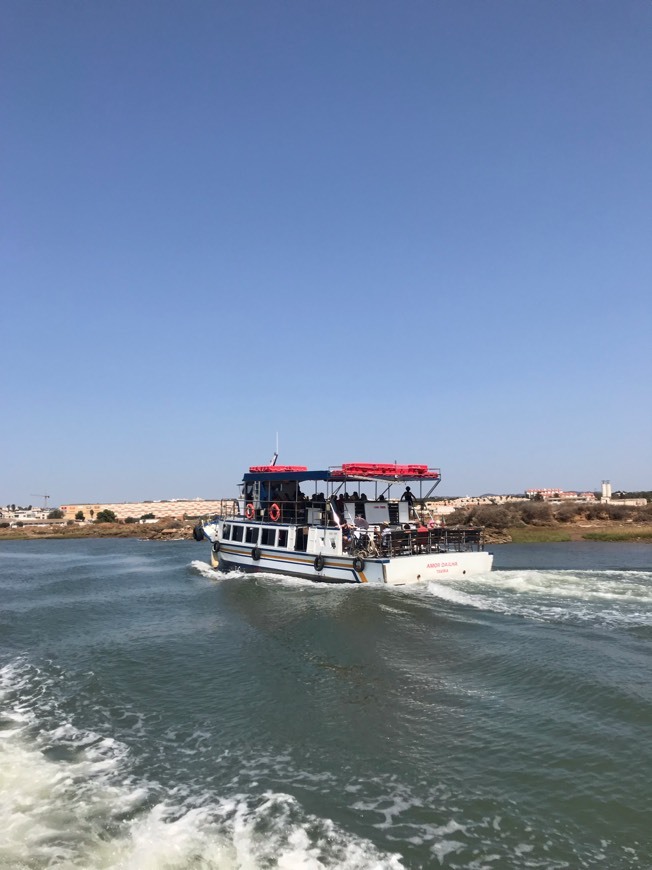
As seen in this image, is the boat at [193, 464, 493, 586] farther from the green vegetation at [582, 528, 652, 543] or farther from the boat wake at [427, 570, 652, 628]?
the green vegetation at [582, 528, 652, 543]

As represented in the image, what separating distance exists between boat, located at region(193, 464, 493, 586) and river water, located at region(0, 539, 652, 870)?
4.72 meters

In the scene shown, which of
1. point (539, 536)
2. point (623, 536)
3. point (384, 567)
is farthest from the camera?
point (539, 536)

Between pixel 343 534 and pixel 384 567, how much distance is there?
12.8ft

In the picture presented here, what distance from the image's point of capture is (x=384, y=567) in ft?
89.7

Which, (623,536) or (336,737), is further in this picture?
(623,536)

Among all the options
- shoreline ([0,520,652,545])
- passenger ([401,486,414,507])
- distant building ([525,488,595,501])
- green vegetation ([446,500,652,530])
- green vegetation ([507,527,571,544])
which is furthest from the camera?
distant building ([525,488,595,501])

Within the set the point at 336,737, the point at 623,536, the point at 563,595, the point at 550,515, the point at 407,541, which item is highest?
the point at 407,541

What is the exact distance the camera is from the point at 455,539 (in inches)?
1200

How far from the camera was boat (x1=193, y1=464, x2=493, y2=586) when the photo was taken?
2856 cm

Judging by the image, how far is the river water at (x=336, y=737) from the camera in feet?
26.3

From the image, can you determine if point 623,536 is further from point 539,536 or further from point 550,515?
point 550,515

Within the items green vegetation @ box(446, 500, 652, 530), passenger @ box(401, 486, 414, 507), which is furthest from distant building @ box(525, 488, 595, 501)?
passenger @ box(401, 486, 414, 507)

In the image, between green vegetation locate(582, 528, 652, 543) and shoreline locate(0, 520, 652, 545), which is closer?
green vegetation locate(582, 528, 652, 543)

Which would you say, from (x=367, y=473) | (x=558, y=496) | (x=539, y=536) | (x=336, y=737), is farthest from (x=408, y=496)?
(x=558, y=496)
